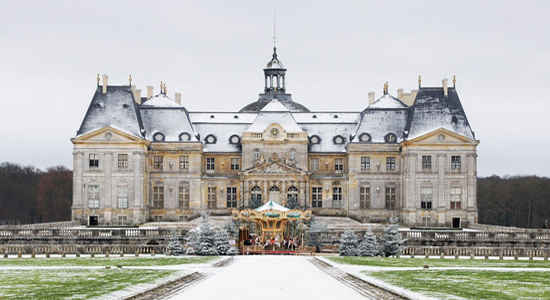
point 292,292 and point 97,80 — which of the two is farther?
point 97,80

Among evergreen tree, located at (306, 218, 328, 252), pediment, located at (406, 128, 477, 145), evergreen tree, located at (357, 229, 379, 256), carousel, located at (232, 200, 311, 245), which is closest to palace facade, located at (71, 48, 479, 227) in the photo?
pediment, located at (406, 128, 477, 145)

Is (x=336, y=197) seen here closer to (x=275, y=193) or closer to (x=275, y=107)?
(x=275, y=193)

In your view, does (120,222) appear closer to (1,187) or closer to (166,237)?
(166,237)

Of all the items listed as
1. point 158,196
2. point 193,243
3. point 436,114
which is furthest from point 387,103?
point 193,243

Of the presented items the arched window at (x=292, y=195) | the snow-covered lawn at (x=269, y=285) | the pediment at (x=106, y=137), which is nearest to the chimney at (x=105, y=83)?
the pediment at (x=106, y=137)

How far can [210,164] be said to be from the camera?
85.5m

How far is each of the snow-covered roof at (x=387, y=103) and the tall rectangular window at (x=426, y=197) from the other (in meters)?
9.94

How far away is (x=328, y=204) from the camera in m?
84.1

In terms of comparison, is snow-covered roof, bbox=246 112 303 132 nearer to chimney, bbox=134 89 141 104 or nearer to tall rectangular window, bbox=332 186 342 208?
tall rectangular window, bbox=332 186 342 208

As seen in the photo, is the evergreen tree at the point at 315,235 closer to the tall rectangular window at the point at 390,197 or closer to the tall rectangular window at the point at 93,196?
the tall rectangular window at the point at 390,197

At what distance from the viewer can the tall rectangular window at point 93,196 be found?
80.7m

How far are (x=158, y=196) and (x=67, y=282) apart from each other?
53253 millimetres

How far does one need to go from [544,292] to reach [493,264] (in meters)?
15.9

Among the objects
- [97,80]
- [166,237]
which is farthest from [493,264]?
[97,80]
